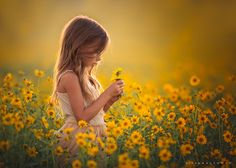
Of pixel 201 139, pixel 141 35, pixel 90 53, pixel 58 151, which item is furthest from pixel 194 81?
pixel 141 35

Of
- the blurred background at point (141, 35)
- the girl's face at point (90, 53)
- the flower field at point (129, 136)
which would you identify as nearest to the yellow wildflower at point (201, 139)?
the flower field at point (129, 136)

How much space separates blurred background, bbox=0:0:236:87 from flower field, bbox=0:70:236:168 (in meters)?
3.02

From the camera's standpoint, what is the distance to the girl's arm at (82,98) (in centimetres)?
233

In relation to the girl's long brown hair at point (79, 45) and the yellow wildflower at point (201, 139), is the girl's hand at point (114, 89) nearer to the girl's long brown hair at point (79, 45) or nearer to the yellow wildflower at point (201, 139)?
the girl's long brown hair at point (79, 45)

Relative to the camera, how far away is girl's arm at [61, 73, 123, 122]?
2334 mm

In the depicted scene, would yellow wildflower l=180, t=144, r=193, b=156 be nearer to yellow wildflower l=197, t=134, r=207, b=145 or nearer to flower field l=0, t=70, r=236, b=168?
flower field l=0, t=70, r=236, b=168

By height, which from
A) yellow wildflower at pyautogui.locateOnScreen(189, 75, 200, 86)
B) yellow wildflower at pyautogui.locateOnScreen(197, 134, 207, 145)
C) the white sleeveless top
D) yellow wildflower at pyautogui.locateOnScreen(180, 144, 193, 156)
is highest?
yellow wildflower at pyautogui.locateOnScreen(189, 75, 200, 86)

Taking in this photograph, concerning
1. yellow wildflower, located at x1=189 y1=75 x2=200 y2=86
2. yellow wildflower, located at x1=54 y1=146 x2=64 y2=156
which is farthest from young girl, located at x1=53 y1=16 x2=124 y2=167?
yellow wildflower, located at x1=189 y1=75 x2=200 y2=86

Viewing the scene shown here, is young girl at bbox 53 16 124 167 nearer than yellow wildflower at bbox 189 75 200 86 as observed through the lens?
Yes

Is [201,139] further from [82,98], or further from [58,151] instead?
[58,151]

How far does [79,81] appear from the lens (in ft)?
8.03

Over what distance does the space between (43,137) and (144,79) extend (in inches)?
145

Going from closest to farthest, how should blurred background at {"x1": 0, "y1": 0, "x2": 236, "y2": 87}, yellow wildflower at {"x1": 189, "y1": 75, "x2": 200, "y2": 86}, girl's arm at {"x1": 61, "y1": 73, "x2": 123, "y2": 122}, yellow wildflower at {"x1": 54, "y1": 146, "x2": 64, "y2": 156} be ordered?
yellow wildflower at {"x1": 54, "y1": 146, "x2": 64, "y2": 156}
girl's arm at {"x1": 61, "y1": 73, "x2": 123, "y2": 122}
yellow wildflower at {"x1": 189, "y1": 75, "x2": 200, "y2": 86}
blurred background at {"x1": 0, "y1": 0, "x2": 236, "y2": 87}

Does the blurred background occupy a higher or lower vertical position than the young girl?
higher
